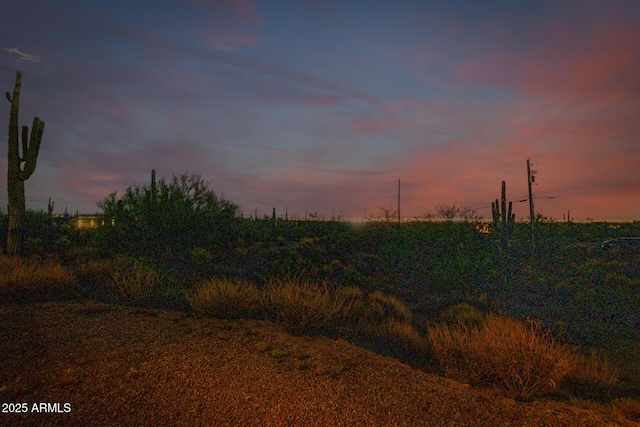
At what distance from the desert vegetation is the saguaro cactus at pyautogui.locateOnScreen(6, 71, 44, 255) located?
1160 millimetres

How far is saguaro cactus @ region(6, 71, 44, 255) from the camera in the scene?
1756cm

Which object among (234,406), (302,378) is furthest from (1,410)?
(302,378)

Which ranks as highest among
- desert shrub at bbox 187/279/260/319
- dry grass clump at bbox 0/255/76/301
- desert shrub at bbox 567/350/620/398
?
dry grass clump at bbox 0/255/76/301

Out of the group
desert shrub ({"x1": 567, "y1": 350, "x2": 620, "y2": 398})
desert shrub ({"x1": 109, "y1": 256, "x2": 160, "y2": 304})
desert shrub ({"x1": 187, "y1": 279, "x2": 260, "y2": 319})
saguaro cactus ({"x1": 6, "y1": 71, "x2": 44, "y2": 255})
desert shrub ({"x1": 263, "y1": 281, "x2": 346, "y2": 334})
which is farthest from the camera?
saguaro cactus ({"x1": 6, "y1": 71, "x2": 44, "y2": 255})

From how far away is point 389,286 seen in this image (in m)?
20.5

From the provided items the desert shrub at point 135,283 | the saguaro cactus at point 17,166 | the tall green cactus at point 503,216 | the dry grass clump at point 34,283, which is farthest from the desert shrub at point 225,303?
the tall green cactus at point 503,216

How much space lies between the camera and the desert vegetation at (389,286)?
7832 mm

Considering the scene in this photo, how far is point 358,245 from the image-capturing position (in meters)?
31.8

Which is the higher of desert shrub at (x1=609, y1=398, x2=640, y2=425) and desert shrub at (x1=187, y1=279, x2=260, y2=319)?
desert shrub at (x1=187, y1=279, x2=260, y2=319)

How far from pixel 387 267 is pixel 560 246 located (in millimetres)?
15114

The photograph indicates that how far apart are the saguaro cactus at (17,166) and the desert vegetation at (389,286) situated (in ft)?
3.81

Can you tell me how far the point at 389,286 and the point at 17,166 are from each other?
1662 centimetres

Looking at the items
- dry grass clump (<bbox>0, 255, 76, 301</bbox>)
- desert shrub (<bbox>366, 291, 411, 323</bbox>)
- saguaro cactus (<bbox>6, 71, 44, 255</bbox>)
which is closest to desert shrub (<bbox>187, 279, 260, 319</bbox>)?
dry grass clump (<bbox>0, 255, 76, 301</bbox>)

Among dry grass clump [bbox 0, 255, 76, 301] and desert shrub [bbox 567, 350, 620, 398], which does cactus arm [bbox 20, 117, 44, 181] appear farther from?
desert shrub [bbox 567, 350, 620, 398]
